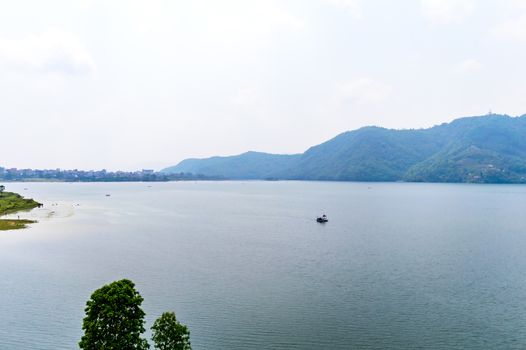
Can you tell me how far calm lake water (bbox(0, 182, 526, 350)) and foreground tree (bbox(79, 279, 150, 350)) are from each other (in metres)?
13.4

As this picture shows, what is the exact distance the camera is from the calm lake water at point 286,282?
47156 millimetres

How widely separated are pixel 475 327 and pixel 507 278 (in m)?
27.5

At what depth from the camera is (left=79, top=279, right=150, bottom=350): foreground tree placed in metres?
32.7

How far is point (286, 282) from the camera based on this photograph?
6762cm

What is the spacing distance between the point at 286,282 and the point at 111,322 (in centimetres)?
3861

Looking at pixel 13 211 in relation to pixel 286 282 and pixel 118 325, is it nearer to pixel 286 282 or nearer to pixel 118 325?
pixel 286 282

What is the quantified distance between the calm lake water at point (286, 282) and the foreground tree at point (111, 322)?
13.4 metres

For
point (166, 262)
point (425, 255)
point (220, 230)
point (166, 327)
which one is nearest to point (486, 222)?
point (425, 255)

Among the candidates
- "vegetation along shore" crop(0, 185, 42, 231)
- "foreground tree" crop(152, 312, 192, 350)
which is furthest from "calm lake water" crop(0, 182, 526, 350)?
"foreground tree" crop(152, 312, 192, 350)

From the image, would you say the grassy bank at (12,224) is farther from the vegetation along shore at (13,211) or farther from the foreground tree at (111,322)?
the foreground tree at (111,322)

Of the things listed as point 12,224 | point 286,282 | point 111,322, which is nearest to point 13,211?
point 12,224

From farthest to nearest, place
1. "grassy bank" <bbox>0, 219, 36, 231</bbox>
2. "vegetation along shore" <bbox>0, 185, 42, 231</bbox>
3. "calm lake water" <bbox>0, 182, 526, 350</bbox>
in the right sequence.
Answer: "vegetation along shore" <bbox>0, 185, 42, 231</bbox> < "grassy bank" <bbox>0, 219, 36, 231</bbox> < "calm lake water" <bbox>0, 182, 526, 350</bbox>

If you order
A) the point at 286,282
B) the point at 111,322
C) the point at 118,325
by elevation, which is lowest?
A: the point at 286,282

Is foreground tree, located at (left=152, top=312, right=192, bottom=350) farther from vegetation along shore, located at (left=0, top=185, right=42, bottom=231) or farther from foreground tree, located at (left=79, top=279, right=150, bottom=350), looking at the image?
vegetation along shore, located at (left=0, top=185, right=42, bottom=231)
